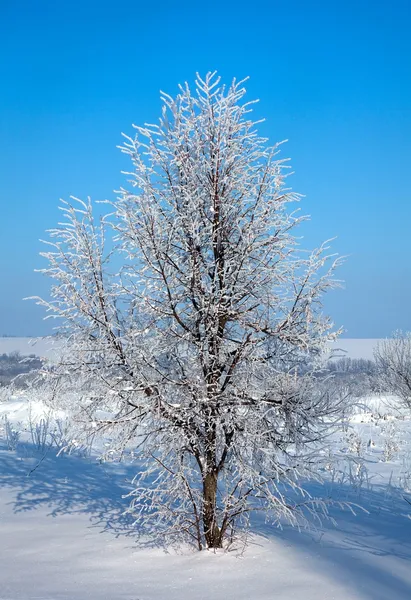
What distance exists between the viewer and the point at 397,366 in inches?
734

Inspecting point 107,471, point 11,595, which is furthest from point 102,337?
point 107,471

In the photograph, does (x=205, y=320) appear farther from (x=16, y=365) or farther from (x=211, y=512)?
(x=16, y=365)

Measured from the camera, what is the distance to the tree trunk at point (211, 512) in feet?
18.8

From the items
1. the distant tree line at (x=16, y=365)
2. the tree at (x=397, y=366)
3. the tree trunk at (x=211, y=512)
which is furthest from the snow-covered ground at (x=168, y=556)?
the tree at (x=397, y=366)

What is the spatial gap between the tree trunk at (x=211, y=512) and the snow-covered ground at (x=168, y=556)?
190mm

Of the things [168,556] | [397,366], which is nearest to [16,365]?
[397,366]

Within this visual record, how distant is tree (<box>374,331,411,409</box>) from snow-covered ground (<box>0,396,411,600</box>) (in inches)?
378

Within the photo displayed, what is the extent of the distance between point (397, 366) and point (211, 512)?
14.3m

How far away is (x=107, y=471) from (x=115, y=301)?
5.64 meters

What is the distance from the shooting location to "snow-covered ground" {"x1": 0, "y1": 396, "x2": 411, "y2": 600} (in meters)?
4.75

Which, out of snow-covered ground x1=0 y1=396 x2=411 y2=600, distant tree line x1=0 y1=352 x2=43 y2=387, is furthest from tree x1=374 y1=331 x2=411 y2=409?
distant tree line x1=0 y1=352 x2=43 y2=387

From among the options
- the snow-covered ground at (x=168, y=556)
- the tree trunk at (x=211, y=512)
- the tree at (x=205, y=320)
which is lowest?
the snow-covered ground at (x=168, y=556)

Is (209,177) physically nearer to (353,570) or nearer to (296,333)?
(296,333)

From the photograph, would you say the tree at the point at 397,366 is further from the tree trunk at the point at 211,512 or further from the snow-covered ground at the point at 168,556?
the tree trunk at the point at 211,512
